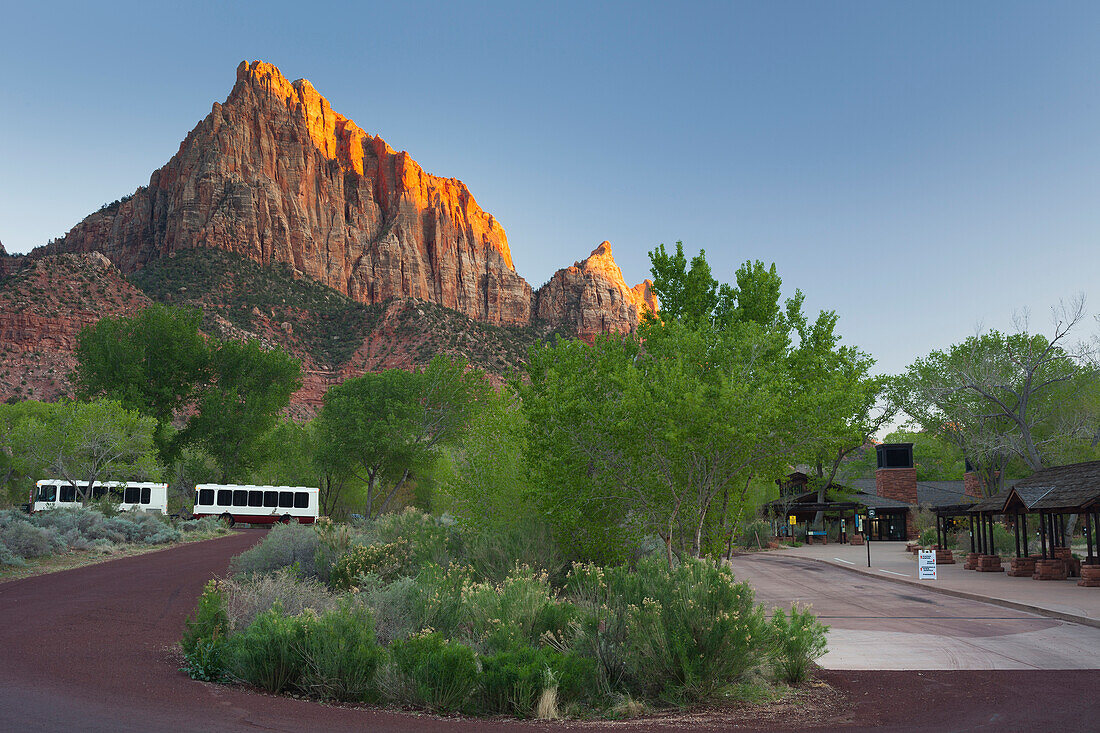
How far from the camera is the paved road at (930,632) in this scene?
11422mm

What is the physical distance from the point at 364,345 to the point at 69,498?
200 feet

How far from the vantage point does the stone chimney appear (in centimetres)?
5931

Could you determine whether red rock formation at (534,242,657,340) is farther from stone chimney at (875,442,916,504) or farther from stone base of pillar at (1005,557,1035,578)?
stone base of pillar at (1005,557,1035,578)

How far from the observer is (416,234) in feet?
475

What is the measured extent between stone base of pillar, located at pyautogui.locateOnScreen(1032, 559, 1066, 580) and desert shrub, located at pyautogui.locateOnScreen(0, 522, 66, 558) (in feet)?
107

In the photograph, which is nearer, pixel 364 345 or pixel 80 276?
pixel 80 276

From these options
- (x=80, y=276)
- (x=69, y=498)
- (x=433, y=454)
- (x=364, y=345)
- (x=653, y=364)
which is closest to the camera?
(x=653, y=364)

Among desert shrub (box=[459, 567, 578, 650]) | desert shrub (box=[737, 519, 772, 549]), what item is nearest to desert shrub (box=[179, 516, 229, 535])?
→ desert shrub (box=[459, 567, 578, 650])

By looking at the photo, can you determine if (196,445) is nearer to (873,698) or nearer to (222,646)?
(222,646)

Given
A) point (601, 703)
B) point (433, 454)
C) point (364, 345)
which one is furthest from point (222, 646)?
point (364, 345)

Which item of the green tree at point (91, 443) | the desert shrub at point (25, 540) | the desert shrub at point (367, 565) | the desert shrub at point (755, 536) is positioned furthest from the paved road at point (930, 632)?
the green tree at point (91, 443)

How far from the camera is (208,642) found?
9602mm

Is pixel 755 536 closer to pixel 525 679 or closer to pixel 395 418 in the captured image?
pixel 395 418

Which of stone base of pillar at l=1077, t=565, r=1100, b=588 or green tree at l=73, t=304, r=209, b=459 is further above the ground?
green tree at l=73, t=304, r=209, b=459
